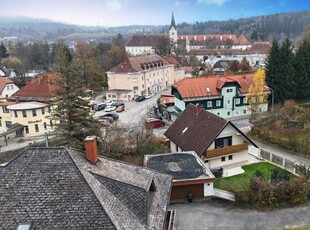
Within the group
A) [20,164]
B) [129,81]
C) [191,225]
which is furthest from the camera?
[129,81]

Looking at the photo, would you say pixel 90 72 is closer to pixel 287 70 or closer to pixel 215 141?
pixel 287 70

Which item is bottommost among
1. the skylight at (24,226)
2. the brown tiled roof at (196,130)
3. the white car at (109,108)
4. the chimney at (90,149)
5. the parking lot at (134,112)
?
the parking lot at (134,112)

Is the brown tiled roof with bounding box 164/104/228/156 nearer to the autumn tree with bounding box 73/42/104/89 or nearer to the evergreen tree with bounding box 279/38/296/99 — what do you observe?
the evergreen tree with bounding box 279/38/296/99

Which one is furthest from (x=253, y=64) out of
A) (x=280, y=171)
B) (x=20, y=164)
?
(x=20, y=164)

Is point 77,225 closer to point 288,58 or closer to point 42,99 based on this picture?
point 42,99

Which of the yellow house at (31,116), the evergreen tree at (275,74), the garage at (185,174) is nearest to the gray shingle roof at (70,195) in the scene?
the garage at (185,174)

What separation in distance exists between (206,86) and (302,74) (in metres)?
15.4

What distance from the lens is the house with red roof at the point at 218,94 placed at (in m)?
47.9

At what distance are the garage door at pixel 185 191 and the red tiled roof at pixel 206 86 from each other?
23.8 metres

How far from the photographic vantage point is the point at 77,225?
523 inches

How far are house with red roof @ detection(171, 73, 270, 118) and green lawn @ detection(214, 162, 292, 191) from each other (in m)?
17.7

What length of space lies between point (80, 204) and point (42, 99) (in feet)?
130

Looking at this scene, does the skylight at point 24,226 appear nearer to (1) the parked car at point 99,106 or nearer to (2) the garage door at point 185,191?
(2) the garage door at point 185,191

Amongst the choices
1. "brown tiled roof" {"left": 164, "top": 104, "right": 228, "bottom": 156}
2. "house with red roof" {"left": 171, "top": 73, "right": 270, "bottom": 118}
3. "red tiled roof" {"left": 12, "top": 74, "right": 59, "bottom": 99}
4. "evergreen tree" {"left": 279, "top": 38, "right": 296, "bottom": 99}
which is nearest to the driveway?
"brown tiled roof" {"left": 164, "top": 104, "right": 228, "bottom": 156}
